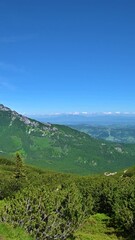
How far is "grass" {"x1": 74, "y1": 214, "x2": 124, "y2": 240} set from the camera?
168 feet

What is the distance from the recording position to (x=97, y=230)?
58.4 meters

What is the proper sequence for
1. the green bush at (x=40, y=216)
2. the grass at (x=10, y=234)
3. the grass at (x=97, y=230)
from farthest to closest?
the grass at (x=97, y=230) → the green bush at (x=40, y=216) → the grass at (x=10, y=234)

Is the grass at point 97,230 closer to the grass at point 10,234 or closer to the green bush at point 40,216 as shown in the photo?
the green bush at point 40,216

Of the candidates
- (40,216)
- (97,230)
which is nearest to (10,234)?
(40,216)

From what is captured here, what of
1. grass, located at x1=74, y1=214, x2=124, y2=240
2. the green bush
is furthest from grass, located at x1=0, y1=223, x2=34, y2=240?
grass, located at x1=74, y1=214, x2=124, y2=240

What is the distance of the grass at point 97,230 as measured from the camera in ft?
168

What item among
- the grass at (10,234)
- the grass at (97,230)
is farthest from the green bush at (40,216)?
the grass at (97,230)

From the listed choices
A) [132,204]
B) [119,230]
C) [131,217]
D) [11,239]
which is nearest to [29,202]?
[11,239]

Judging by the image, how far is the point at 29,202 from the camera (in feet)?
115

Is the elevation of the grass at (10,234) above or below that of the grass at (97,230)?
above

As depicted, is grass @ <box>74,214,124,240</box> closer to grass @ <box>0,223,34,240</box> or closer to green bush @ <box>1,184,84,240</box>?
Result: green bush @ <box>1,184,84,240</box>

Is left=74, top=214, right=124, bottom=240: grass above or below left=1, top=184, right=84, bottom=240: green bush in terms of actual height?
below

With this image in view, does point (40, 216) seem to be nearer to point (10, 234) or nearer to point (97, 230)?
point (10, 234)

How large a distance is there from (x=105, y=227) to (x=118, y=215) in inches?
422
